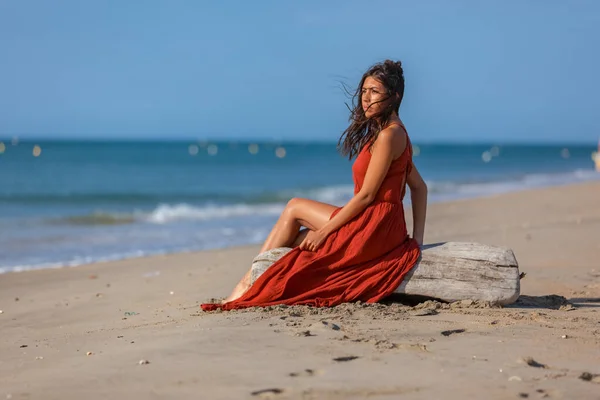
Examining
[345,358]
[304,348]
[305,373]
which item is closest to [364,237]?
[304,348]

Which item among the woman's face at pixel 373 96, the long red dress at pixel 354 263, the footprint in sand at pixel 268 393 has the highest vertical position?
the woman's face at pixel 373 96

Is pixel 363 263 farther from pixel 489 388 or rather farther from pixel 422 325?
pixel 489 388

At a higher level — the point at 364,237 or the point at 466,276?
the point at 364,237

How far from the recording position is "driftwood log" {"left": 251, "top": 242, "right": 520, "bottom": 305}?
590 centimetres

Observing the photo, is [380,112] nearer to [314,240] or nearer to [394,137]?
[394,137]

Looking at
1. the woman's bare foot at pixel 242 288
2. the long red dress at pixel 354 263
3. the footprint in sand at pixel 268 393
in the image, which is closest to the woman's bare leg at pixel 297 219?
the long red dress at pixel 354 263

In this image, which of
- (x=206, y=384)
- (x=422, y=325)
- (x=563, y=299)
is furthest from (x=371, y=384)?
(x=563, y=299)

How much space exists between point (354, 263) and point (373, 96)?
4.28 feet

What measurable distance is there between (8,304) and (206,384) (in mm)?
4877

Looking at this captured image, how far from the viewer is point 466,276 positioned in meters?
5.92

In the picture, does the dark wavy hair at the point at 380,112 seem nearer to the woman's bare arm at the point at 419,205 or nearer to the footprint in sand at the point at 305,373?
the woman's bare arm at the point at 419,205

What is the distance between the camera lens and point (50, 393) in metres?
4.01

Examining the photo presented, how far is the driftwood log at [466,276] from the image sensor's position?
5898 mm

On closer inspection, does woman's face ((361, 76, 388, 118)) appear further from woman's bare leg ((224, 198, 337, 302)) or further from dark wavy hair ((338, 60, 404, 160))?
woman's bare leg ((224, 198, 337, 302))
